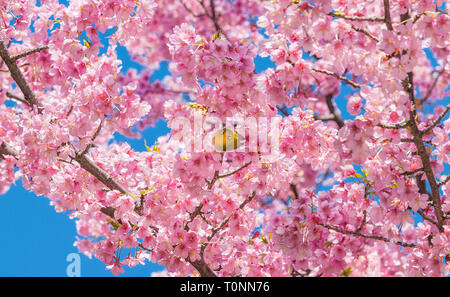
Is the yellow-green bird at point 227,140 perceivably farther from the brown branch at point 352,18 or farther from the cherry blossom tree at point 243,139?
the brown branch at point 352,18

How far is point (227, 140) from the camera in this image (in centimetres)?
390

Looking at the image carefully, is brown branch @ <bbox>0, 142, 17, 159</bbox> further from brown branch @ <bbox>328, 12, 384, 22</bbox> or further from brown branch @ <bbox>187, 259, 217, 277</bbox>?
brown branch @ <bbox>328, 12, 384, 22</bbox>

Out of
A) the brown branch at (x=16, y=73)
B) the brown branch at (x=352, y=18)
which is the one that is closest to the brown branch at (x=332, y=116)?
the brown branch at (x=352, y=18)

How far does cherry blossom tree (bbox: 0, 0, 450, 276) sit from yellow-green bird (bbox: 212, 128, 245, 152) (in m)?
0.03

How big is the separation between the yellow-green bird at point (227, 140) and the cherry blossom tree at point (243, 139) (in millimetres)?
28

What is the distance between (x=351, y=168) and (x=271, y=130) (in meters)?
1.31

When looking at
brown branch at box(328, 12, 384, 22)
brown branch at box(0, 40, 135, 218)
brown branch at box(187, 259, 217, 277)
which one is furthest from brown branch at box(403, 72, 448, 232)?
brown branch at box(0, 40, 135, 218)

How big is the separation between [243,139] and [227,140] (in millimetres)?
148

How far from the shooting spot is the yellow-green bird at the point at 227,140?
3.85 meters

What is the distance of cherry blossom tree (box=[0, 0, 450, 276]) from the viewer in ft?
12.6

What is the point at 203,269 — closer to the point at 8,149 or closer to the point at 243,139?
the point at 243,139

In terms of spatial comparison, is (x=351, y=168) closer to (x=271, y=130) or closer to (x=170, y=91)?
(x=271, y=130)

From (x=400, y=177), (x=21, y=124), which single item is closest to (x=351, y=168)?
(x=400, y=177)

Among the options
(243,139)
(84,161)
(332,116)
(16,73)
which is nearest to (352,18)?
(243,139)
